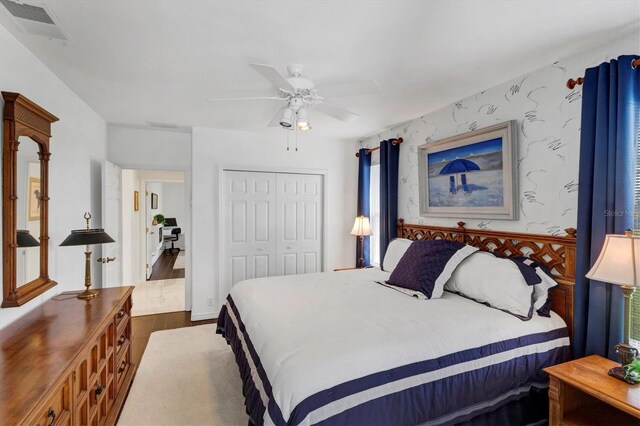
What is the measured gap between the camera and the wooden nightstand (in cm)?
157

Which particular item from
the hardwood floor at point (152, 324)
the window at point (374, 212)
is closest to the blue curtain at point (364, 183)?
the window at point (374, 212)

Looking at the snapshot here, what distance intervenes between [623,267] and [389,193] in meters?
2.51

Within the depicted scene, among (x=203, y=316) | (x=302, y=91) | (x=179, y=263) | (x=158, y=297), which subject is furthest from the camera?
(x=179, y=263)

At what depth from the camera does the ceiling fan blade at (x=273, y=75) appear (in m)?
1.77

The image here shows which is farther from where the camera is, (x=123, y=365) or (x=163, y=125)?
(x=163, y=125)

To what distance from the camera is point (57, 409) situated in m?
1.34

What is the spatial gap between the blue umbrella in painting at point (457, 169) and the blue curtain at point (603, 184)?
3.08 ft

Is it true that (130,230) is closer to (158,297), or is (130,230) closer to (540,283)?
(158,297)

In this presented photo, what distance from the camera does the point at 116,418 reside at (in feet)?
7.02

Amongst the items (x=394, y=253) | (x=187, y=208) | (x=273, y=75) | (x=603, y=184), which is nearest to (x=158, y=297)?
(x=187, y=208)

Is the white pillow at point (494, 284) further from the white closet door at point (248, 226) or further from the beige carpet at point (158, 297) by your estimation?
the beige carpet at point (158, 297)

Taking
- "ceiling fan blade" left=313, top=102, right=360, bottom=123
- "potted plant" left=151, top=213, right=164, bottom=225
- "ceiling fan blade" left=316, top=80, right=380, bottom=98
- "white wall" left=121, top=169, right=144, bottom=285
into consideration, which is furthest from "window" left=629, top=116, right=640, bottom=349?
"potted plant" left=151, top=213, right=164, bottom=225

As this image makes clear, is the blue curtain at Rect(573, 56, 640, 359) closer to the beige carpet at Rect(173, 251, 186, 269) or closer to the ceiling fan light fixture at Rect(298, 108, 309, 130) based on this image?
the ceiling fan light fixture at Rect(298, 108, 309, 130)

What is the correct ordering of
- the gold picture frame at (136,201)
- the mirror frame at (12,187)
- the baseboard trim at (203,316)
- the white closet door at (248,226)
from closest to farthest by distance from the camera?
the mirror frame at (12,187) → the baseboard trim at (203,316) → the white closet door at (248,226) → the gold picture frame at (136,201)
